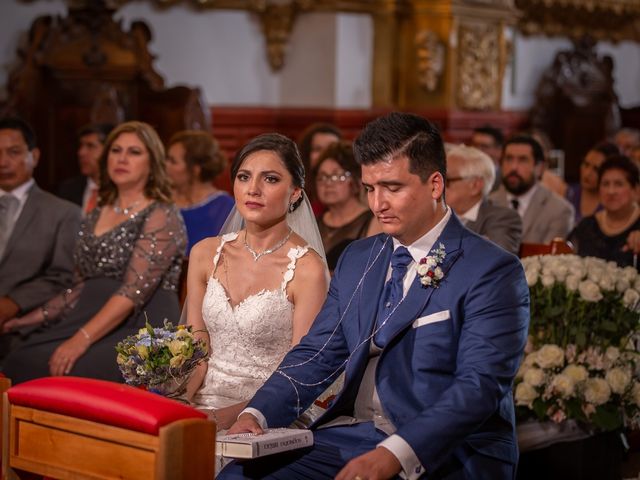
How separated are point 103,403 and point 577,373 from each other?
7.93ft

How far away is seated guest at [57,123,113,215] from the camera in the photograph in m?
7.21

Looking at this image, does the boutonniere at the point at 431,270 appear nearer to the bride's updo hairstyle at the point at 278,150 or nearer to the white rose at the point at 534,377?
the bride's updo hairstyle at the point at 278,150

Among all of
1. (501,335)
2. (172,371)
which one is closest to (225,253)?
(172,371)

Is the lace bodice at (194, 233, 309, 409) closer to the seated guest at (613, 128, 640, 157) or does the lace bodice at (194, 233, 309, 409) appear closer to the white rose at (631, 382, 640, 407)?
the white rose at (631, 382, 640, 407)

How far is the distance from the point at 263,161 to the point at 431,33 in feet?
22.1

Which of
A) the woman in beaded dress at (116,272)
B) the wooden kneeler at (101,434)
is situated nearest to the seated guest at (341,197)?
the woman in beaded dress at (116,272)

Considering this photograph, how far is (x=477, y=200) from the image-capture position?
5.69 metres

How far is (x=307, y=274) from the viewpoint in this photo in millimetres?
3719

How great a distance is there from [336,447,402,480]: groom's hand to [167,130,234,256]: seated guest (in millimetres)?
3907

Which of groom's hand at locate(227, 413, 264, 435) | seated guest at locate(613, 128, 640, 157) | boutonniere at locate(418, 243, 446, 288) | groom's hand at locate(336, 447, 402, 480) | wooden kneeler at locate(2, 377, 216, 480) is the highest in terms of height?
seated guest at locate(613, 128, 640, 157)

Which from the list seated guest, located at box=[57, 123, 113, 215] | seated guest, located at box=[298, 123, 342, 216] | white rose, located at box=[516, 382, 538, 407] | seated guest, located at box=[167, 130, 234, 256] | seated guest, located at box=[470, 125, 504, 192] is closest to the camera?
white rose, located at box=[516, 382, 538, 407]

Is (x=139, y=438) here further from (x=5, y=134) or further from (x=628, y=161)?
(x=628, y=161)

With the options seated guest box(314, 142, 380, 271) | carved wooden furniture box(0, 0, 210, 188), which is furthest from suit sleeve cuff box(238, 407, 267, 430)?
carved wooden furniture box(0, 0, 210, 188)

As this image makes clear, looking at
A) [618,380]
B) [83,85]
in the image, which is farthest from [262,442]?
[83,85]
